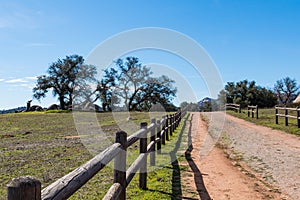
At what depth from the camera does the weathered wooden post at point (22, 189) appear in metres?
1.47

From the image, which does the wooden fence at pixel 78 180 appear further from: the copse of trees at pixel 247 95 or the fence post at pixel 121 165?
the copse of trees at pixel 247 95

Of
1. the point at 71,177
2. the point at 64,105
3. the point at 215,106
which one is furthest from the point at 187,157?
the point at 64,105

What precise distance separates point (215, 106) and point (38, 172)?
4347 cm

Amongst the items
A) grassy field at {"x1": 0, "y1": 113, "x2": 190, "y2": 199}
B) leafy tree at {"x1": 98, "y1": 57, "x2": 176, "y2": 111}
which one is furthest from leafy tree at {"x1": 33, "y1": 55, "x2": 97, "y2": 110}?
grassy field at {"x1": 0, "y1": 113, "x2": 190, "y2": 199}

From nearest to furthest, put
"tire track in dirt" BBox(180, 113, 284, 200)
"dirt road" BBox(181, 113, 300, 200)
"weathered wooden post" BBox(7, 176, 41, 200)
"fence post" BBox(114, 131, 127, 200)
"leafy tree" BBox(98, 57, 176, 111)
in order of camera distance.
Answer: "weathered wooden post" BBox(7, 176, 41, 200)
"fence post" BBox(114, 131, 127, 200)
"tire track in dirt" BBox(180, 113, 284, 200)
"dirt road" BBox(181, 113, 300, 200)
"leafy tree" BBox(98, 57, 176, 111)

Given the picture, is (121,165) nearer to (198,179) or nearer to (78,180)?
(78,180)

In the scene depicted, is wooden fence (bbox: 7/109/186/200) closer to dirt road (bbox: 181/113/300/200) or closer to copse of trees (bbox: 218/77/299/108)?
dirt road (bbox: 181/113/300/200)

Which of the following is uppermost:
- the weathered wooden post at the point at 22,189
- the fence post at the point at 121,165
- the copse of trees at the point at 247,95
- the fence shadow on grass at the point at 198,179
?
the copse of trees at the point at 247,95

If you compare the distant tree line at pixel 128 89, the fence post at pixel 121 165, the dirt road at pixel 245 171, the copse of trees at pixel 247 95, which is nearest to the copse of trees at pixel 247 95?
the copse of trees at pixel 247 95

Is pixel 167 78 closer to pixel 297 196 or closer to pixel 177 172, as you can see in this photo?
pixel 177 172

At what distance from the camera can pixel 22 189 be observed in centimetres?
148

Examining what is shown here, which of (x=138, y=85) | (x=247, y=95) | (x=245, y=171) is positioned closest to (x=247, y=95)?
(x=247, y=95)

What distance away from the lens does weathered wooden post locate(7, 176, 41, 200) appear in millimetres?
1470

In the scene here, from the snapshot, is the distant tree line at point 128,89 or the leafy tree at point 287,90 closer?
the distant tree line at point 128,89
